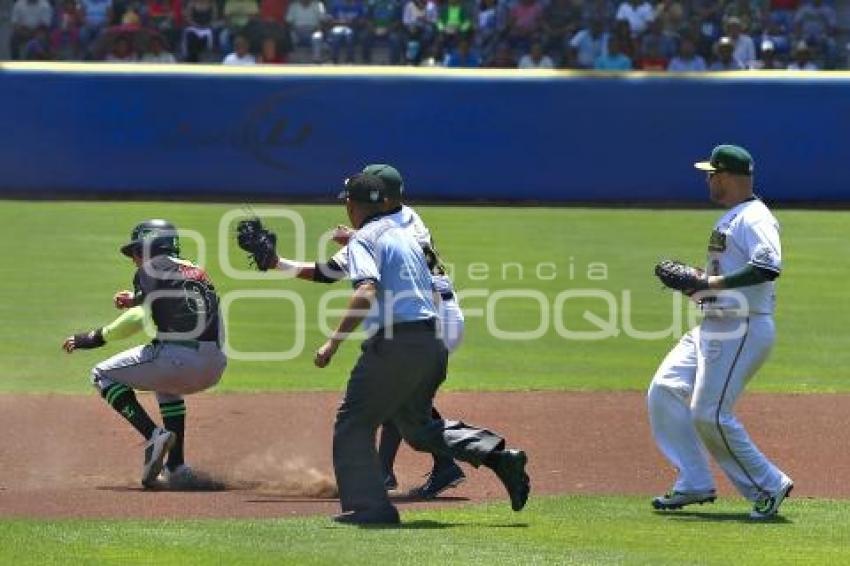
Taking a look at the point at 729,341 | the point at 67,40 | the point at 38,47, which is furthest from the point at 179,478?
the point at 67,40

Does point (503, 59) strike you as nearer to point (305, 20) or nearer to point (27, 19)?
point (305, 20)

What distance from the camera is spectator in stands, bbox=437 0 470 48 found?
1065 inches

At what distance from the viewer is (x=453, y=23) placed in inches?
1075

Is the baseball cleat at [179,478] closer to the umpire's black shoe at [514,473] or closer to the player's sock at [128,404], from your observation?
the player's sock at [128,404]

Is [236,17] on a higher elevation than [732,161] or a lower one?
lower

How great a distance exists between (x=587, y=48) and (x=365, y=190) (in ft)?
60.4

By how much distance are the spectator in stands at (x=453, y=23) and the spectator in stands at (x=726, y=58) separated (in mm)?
3651

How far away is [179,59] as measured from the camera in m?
26.9

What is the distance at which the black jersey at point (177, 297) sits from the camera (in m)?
9.76

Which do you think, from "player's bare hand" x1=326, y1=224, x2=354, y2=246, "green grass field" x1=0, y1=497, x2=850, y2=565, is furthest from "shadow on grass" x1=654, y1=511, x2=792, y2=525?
"player's bare hand" x1=326, y1=224, x2=354, y2=246

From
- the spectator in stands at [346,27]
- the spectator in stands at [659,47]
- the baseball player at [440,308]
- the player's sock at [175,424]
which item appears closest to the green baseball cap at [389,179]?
the baseball player at [440,308]

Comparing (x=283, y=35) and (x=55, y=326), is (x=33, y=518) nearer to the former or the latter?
(x=55, y=326)

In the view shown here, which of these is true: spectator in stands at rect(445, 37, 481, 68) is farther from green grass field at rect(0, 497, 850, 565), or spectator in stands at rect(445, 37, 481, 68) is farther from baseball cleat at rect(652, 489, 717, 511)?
baseball cleat at rect(652, 489, 717, 511)

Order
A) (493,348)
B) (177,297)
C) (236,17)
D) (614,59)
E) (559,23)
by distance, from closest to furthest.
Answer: (177,297)
(493,348)
(614,59)
(559,23)
(236,17)
